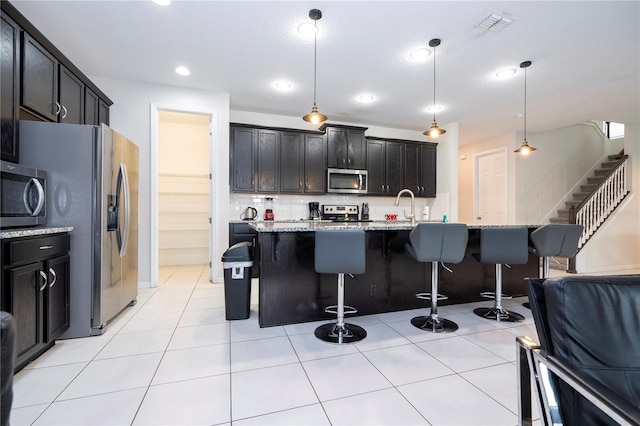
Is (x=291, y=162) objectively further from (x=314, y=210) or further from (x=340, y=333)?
(x=340, y=333)

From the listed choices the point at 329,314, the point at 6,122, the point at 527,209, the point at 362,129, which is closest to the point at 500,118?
the point at 527,209

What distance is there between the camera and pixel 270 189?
4.74 m

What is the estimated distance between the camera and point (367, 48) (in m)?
2.94

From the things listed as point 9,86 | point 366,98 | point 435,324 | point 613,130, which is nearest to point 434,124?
point 366,98

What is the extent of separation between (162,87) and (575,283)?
465cm

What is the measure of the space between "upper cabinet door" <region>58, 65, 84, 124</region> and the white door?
7039mm

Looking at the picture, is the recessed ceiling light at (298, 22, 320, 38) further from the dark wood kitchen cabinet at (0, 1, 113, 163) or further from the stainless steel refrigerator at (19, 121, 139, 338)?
the dark wood kitchen cabinet at (0, 1, 113, 163)

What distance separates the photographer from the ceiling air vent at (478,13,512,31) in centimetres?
244

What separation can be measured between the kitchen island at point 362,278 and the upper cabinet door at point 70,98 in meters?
2.22

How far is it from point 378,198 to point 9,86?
5.09 metres

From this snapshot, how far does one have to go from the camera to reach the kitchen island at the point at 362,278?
2.49 metres

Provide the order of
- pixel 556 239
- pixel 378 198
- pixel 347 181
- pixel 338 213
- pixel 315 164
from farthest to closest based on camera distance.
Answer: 1. pixel 378 198
2. pixel 338 213
3. pixel 347 181
4. pixel 315 164
5. pixel 556 239

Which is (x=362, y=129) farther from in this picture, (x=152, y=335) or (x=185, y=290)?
(x=152, y=335)

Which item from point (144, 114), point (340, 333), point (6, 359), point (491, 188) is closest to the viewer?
point (6, 359)
